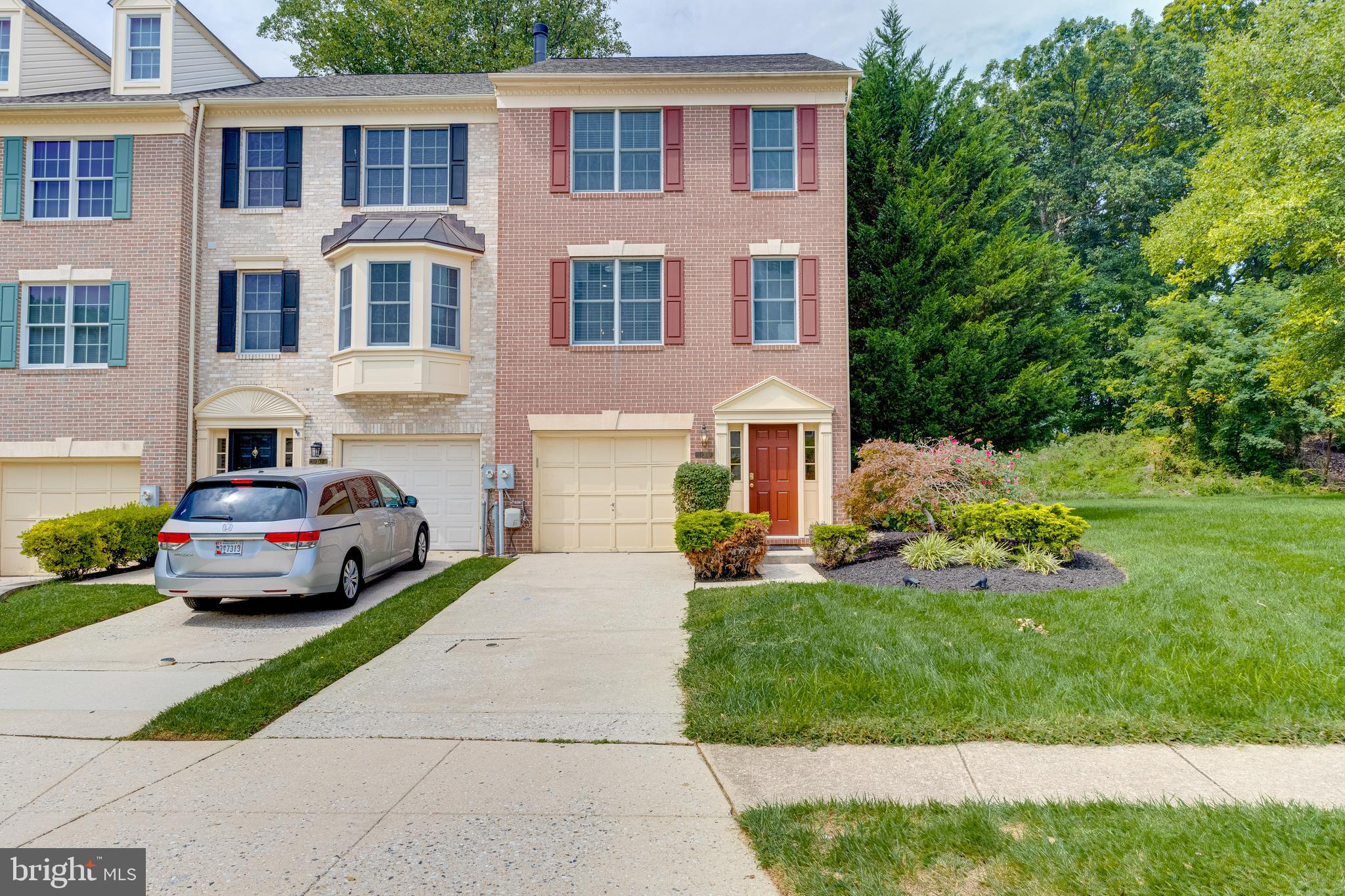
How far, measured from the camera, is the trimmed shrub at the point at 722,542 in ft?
34.7

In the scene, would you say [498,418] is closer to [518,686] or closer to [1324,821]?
[518,686]

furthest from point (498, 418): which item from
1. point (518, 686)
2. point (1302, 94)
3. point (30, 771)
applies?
point (1302, 94)

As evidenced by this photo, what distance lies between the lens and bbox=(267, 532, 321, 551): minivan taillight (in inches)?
329

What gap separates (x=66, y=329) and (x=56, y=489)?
3149 millimetres

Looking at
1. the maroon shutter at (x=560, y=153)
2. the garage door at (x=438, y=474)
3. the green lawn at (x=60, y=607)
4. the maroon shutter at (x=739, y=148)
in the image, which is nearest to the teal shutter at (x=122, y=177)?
the garage door at (x=438, y=474)

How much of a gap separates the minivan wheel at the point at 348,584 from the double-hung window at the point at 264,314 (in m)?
7.37

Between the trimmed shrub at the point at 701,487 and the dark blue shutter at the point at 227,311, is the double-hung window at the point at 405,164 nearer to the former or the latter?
the dark blue shutter at the point at 227,311

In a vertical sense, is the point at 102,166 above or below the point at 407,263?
above

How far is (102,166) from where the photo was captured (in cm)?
1452

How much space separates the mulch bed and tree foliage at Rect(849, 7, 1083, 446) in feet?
18.5

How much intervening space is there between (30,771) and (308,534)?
13.6 feet

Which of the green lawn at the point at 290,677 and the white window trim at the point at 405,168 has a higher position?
the white window trim at the point at 405,168

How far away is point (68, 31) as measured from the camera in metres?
15.9

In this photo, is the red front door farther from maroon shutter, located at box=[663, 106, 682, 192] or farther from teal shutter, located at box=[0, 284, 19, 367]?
teal shutter, located at box=[0, 284, 19, 367]
